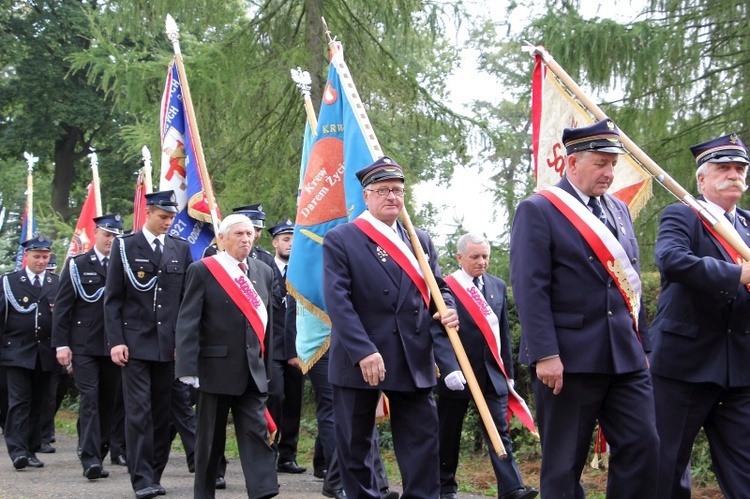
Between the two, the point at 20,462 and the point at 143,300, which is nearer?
the point at 143,300

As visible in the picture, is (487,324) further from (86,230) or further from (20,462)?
(86,230)

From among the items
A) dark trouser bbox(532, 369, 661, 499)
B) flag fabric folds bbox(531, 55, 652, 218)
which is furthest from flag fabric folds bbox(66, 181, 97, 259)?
dark trouser bbox(532, 369, 661, 499)

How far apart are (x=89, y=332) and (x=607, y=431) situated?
683 centimetres

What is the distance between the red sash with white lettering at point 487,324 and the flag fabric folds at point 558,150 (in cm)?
125

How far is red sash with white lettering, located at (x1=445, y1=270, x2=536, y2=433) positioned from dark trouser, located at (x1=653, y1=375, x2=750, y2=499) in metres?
2.51

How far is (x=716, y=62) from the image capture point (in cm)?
1155

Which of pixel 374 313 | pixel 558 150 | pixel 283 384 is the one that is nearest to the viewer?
pixel 374 313

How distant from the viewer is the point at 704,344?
240 inches

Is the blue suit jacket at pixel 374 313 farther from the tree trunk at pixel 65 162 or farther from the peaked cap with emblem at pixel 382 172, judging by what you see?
the tree trunk at pixel 65 162

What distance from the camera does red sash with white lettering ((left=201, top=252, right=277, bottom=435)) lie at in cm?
803

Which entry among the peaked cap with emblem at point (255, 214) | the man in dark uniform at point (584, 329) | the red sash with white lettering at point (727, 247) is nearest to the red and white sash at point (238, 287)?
the peaked cap with emblem at point (255, 214)

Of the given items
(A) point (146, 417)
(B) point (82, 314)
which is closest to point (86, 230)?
(B) point (82, 314)

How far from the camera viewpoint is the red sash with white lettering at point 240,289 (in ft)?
26.3

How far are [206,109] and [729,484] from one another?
9.82 m
